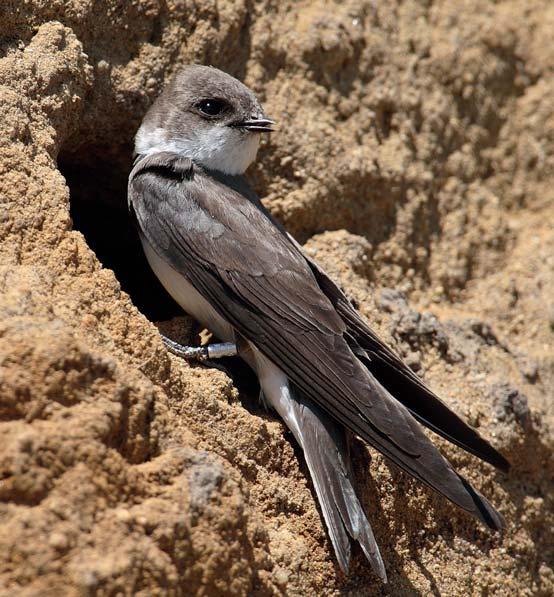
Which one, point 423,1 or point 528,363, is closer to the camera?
point 528,363

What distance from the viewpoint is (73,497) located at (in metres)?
1.89

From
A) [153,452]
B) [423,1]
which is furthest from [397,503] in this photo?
[423,1]

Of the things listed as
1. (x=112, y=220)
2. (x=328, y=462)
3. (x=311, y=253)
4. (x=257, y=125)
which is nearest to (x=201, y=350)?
(x=328, y=462)

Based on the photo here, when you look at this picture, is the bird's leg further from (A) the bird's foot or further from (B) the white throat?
(B) the white throat

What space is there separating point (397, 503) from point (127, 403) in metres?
0.98

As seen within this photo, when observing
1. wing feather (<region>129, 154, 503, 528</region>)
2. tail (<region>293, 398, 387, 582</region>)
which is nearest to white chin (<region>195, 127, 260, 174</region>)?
wing feather (<region>129, 154, 503, 528</region>)

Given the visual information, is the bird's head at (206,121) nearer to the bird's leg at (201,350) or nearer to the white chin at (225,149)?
the white chin at (225,149)

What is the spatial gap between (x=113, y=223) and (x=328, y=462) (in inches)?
64.2

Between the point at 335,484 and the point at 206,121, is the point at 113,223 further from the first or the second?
the point at 335,484

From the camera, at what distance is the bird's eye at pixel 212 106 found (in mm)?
3164

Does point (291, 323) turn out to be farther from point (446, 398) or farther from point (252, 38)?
point (252, 38)

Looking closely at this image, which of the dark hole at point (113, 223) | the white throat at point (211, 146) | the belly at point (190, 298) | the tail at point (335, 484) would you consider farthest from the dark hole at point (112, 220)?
the tail at point (335, 484)

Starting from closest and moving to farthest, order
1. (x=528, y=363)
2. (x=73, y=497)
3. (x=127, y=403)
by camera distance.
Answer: (x=73, y=497), (x=127, y=403), (x=528, y=363)

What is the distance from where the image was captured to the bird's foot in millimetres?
2662
